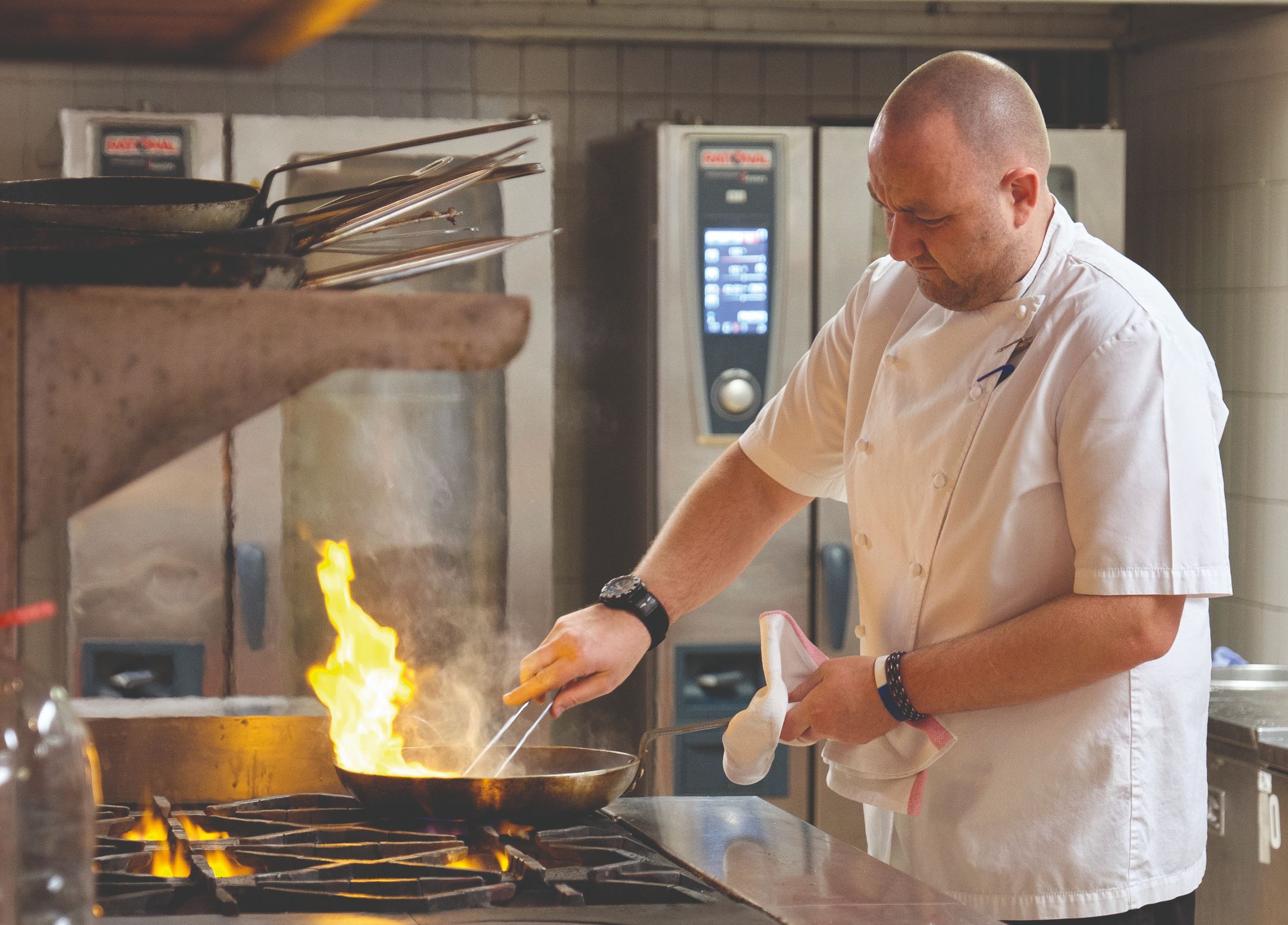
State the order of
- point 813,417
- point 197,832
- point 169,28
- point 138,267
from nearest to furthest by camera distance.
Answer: point 169,28 < point 138,267 < point 197,832 < point 813,417

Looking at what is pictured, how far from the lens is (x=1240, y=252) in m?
3.55

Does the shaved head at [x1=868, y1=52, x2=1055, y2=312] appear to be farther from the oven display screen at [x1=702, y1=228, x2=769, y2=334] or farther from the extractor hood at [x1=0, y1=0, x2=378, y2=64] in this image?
the oven display screen at [x1=702, y1=228, x2=769, y2=334]

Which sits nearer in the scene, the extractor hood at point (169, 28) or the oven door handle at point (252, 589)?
the extractor hood at point (169, 28)

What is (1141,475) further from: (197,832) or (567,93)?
(567,93)

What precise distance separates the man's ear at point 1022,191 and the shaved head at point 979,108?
1 centimetres

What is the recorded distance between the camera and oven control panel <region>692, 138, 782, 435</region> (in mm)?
3354

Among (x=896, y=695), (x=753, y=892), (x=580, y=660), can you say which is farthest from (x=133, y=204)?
(x=896, y=695)

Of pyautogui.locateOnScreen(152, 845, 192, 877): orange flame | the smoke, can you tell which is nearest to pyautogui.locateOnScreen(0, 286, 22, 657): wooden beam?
pyautogui.locateOnScreen(152, 845, 192, 877): orange flame

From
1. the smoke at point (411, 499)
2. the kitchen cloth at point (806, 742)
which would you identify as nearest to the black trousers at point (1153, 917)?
the kitchen cloth at point (806, 742)

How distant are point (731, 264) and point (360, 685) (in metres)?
1.81

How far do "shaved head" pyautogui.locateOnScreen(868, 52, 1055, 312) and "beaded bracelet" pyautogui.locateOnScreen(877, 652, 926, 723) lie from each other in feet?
1.45

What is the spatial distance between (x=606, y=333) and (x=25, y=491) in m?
3.16

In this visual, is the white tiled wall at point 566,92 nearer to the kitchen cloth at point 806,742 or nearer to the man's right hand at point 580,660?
the man's right hand at point 580,660

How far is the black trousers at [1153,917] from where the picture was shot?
64.6 inches
